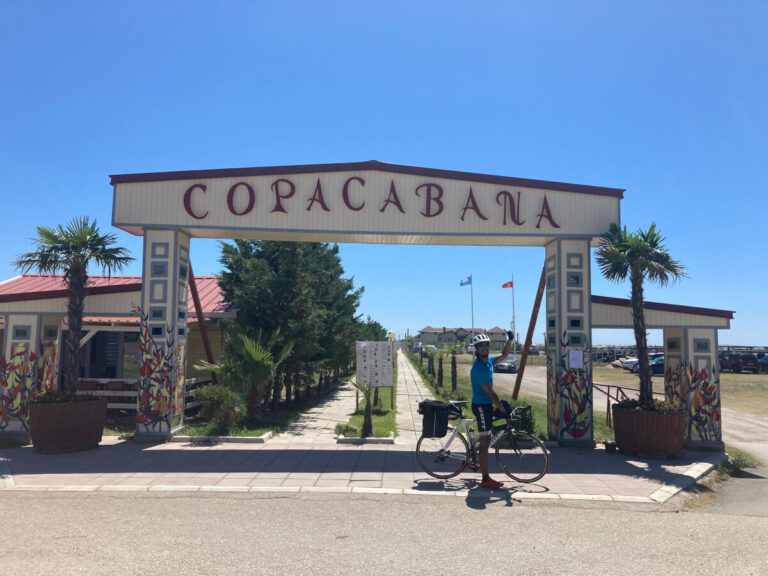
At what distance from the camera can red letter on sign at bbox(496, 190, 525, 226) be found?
33.3 feet

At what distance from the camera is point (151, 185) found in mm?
10062

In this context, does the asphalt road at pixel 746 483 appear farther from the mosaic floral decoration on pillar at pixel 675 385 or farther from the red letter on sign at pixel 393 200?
the red letter on sign at pixel 393 200

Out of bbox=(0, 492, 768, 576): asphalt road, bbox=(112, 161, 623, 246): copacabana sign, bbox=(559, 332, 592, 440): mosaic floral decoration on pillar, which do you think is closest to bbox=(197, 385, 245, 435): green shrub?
bbox=(112, 161, 623, 246): copacabana sign

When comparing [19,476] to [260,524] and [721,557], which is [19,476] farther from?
[721,557]

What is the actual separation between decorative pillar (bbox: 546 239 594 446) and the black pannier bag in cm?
370

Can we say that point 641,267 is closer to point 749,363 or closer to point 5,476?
point 5,476

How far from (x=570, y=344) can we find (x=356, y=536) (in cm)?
643

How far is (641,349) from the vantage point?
9195mm

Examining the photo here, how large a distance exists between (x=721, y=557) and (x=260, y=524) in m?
4.24

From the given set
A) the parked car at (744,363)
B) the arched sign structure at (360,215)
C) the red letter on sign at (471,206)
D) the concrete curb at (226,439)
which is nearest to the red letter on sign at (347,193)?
the arched sign structure at (360,215)

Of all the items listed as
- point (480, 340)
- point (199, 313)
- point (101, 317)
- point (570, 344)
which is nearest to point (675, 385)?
point (570, 344)

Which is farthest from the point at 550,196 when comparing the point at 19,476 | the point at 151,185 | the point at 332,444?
the point at 19,476

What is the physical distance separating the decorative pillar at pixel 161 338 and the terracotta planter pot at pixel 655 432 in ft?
27.0

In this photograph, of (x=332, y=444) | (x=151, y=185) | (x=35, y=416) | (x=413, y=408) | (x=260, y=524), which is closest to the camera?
(x=260, y=524)
